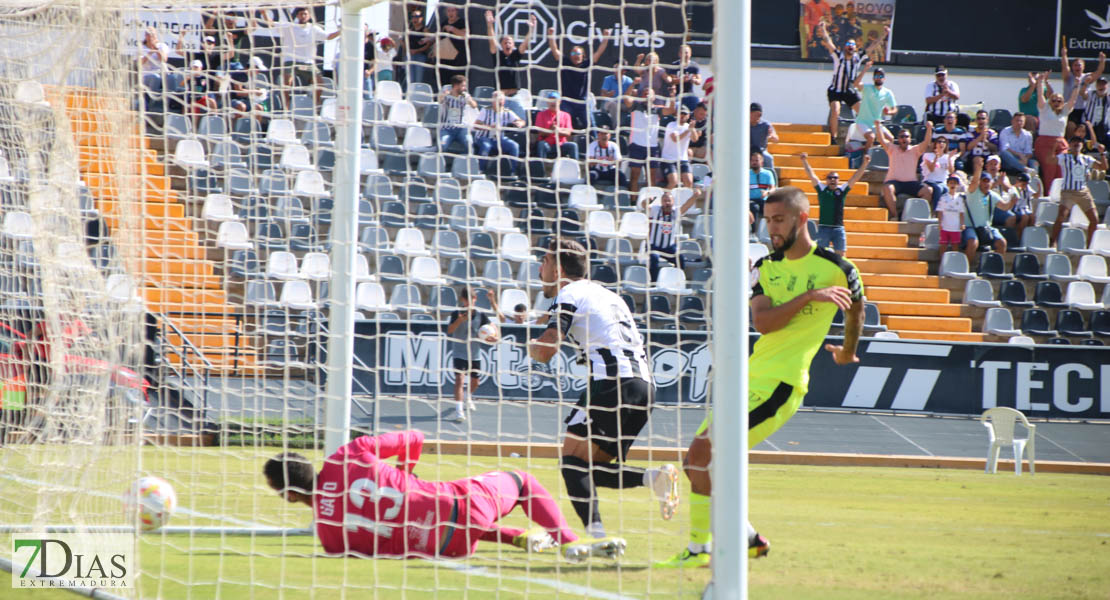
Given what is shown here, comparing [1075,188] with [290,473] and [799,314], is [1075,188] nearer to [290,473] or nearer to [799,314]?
[799,314]

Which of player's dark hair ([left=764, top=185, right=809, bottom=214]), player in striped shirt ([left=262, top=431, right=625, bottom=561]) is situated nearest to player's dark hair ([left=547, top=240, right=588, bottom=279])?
player's dark hair ([left=764, top=185, right=809, bottom=214])

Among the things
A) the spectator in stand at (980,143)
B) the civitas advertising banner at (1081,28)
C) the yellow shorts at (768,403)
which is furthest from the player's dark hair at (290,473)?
the civitas advertising banner at (1081,28)

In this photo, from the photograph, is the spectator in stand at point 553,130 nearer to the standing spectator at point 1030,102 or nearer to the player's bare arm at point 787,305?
the player's bare arm at point 787,305

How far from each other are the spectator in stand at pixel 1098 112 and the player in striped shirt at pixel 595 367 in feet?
56.1

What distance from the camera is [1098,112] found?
66.0ft

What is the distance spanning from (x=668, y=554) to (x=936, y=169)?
14.1 meters

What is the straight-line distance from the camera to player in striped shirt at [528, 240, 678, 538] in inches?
232

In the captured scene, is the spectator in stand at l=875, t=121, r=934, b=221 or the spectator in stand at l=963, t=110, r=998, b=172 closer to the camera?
the spectator in stand at l=875, t=121, r=934, b=221

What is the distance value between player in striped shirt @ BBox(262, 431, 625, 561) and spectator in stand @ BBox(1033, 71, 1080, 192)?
16.4 m

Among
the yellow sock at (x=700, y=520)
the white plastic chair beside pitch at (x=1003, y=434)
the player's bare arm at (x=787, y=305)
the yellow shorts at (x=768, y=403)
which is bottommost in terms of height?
the white plastic chair beside pitch at (x=1003, y=434)

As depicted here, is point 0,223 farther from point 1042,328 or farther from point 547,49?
point 1042,328

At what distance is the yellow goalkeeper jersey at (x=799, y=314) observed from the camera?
549 cm

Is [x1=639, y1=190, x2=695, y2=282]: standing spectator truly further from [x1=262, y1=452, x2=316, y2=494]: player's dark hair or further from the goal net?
[x1=262, y1=452, x2=316, y2=494]: player's dark hair

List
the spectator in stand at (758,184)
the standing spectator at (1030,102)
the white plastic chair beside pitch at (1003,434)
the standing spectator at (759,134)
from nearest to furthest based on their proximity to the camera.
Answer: the white plastic chair beside pitch at (1003,434) → the spectator in stand at (758,184) → the standing spectator at (759,134) → the standing spectator at (1030,102)
